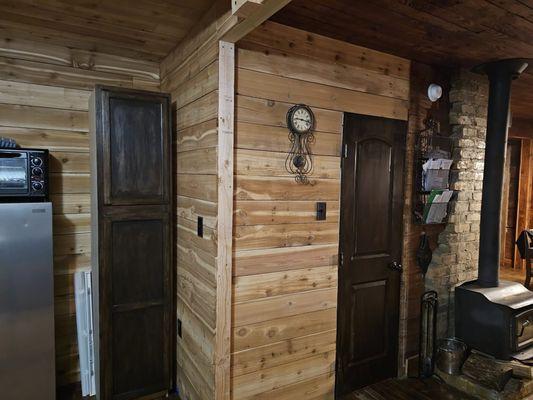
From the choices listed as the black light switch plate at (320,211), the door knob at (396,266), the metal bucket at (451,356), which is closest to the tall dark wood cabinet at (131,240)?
the black light switch plate at (320,211)

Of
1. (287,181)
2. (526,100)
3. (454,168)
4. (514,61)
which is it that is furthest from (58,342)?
(526,100)

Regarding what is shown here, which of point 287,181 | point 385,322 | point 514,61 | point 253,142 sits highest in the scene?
point 514,61

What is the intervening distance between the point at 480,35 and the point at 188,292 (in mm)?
2519

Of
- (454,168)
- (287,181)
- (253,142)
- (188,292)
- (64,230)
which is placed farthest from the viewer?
(454,168)

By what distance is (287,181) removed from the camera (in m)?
2.21

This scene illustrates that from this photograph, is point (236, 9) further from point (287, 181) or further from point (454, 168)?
point (454, 168)

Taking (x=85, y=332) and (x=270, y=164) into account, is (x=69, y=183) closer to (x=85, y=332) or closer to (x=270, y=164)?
(x=85, y=332)

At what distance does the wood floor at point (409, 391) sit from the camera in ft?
8.55

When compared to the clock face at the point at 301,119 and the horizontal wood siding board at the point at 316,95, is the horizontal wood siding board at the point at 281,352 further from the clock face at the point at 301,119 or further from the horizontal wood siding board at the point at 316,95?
the horizontal wood siding board at the point at 316,95

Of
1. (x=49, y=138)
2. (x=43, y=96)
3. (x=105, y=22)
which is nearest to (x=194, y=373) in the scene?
(x=49, y=138)

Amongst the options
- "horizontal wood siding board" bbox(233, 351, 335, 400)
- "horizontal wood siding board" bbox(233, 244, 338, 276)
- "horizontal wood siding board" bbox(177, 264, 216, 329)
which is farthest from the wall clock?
"horizontal wood siding board" bbox(233, 351, 335, 400)

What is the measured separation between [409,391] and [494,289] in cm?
104

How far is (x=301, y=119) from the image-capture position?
7.18 ft

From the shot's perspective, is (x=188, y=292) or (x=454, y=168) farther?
(x=454, y=168)
